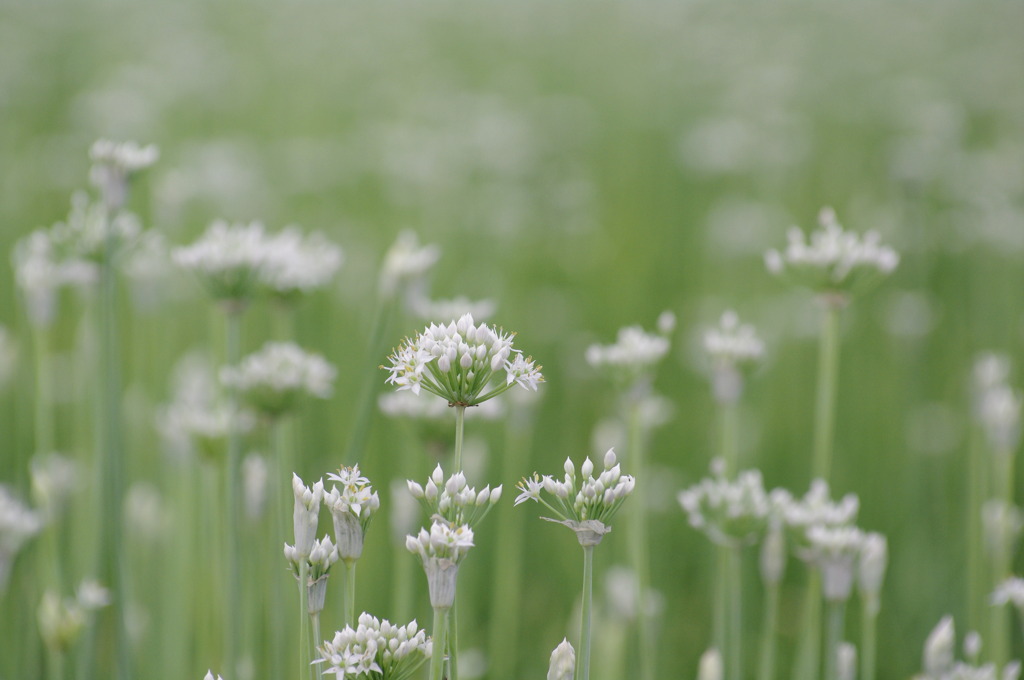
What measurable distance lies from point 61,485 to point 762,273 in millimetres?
4395

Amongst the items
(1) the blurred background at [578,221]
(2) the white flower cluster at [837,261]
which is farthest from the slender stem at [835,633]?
(1) the blurred background at [578,221]

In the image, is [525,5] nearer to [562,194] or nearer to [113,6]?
[113,6]

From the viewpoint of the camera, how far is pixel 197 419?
2.45 metres

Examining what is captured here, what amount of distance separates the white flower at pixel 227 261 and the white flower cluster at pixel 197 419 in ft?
1.01

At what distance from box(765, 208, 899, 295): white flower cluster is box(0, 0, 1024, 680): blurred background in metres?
1.02

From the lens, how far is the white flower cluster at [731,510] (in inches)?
81.5

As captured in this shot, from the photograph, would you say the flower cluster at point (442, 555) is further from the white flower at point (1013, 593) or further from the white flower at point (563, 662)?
the white flower at point (1013, 593)

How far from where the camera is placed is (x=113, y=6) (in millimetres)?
13570

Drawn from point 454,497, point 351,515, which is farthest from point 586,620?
point 351,515

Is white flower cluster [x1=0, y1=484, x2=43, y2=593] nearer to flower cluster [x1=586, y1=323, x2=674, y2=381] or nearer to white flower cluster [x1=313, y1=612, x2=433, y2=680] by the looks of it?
white flower cluster [x1=313, y1=612, x2=433, y2=680]

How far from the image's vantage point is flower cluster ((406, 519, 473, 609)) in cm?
138

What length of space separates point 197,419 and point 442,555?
1292mm

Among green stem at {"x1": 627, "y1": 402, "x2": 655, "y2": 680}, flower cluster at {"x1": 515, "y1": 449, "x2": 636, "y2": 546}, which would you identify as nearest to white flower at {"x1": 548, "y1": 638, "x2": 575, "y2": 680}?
flower cluster at {"x1": 515, "y1": 449, "x2": 636, "y2": 546}

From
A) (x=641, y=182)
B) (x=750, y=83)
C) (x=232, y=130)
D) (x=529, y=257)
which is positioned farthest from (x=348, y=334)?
(x=750, y=83)
